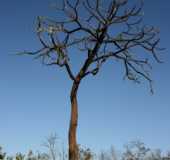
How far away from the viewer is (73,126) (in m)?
9.25

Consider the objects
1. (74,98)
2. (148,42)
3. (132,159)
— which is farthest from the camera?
(132,159)

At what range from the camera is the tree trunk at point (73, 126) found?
8914 millimetres

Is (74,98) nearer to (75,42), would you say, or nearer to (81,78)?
(81,78)

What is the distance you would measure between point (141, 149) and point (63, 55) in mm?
67415

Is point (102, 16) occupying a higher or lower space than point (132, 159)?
lower

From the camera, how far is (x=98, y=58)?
991 cm

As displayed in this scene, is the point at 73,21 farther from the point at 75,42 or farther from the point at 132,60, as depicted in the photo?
the point at 132,60

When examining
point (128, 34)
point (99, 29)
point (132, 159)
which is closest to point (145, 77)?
point (128, 34)

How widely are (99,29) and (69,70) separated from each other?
127 cm

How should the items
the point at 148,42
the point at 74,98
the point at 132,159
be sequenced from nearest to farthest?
the point at 74,98 < the point at 148,42 < the point at 132,159

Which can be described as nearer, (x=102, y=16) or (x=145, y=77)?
(x=102, y=16)

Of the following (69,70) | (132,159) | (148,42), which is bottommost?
(69,70)

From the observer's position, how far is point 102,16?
9.73 m

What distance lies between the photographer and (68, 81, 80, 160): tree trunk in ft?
29.2
